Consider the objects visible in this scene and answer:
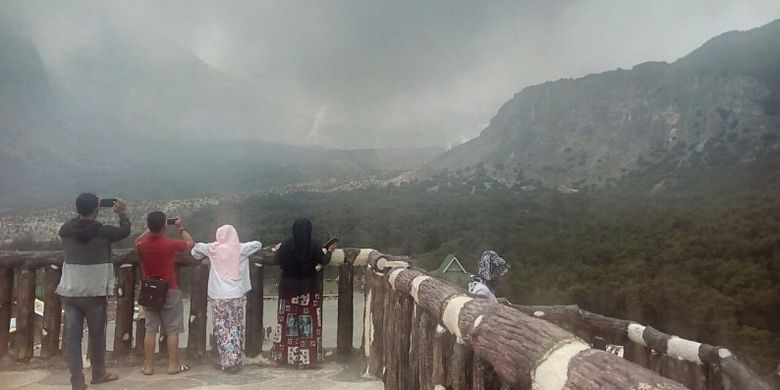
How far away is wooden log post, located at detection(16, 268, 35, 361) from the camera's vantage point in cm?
538

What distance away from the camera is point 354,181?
105562 mm

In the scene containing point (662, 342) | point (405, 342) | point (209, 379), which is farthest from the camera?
point (662, 342)

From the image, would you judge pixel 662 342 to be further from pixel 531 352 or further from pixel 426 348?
pixel 531 352

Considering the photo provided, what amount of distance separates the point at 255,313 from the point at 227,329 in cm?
45

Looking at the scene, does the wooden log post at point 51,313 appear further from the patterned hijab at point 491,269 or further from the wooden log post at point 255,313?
the patterned hijab at point 491,269

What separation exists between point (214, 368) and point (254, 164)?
109 metres

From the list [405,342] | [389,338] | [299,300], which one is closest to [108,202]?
[299,300]

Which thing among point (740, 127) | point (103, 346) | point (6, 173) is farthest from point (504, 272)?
point (740, 127)

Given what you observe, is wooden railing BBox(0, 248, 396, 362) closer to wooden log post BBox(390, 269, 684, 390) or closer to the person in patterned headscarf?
the person in patterned headscarf

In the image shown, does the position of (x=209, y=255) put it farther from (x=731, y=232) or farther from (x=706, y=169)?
(x=706, y=169)

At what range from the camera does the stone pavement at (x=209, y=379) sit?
488 centimetres

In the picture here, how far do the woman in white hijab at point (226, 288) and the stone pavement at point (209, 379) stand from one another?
0.22 metres

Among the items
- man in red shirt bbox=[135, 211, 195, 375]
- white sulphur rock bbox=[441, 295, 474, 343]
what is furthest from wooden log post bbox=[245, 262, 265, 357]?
white sulphur rock bbox=[441, 295, 474, 343]

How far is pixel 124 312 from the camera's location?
5523 mm
